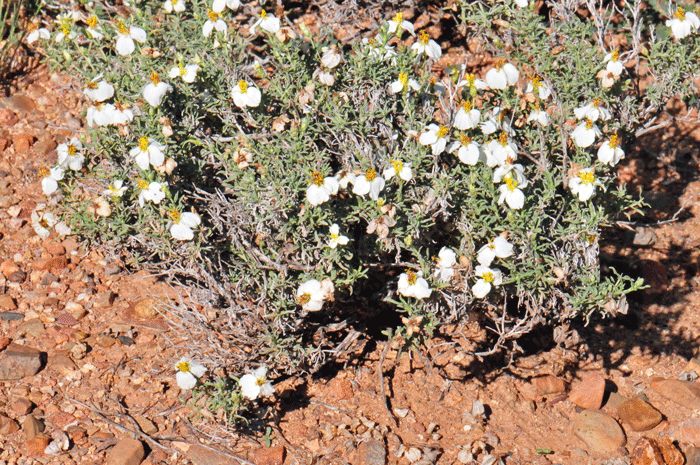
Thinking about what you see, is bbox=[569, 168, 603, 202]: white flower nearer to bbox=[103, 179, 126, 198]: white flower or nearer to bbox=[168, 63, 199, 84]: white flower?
bbox=[168, 63, 199, 84]: white flower

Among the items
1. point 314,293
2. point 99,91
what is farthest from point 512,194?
point 99,91

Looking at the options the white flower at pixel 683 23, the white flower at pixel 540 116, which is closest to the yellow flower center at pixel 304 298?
the white flower at pixel 540 116

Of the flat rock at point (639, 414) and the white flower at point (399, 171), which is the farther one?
the flat rock at point (639, 414)

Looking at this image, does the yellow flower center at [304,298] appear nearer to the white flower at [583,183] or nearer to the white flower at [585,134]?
the white flower at [583,183]

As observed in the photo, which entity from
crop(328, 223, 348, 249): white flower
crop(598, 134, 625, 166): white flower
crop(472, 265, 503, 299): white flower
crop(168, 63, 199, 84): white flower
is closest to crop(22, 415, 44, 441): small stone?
crop(328, 223, 348, 249): white flower

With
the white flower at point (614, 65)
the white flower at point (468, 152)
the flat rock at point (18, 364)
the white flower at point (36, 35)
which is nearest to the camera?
the white flower at point (468, 152)

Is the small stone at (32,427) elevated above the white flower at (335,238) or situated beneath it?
situated beneath
